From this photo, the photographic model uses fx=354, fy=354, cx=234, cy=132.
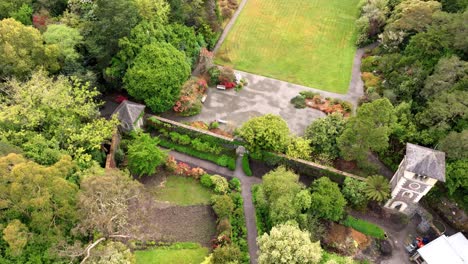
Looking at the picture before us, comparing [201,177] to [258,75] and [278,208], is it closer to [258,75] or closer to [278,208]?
[278,208]

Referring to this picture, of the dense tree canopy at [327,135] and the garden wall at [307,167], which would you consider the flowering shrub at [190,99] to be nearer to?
the garden wall at [307,167]

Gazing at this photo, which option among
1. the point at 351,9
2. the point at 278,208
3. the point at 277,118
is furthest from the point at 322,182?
the point at 351,9

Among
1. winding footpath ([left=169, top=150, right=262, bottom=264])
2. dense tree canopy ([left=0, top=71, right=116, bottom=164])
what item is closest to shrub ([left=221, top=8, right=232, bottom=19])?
winding footpath ([left=169, top=150, right=262, bottom=264])

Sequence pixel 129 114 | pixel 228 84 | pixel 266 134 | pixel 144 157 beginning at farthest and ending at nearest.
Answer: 1. pixel 228 84
2. pixel 129 114
3. pixel 266 134
4. pixel 144 157

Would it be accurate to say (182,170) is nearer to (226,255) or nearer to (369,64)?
(226,255)

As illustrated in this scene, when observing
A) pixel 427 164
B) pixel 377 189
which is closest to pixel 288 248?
pixel 377 189

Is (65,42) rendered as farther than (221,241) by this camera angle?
Yes

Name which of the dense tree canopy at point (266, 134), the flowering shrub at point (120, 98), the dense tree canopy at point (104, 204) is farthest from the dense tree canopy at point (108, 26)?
the dense tree canopy at point (266, 134)
